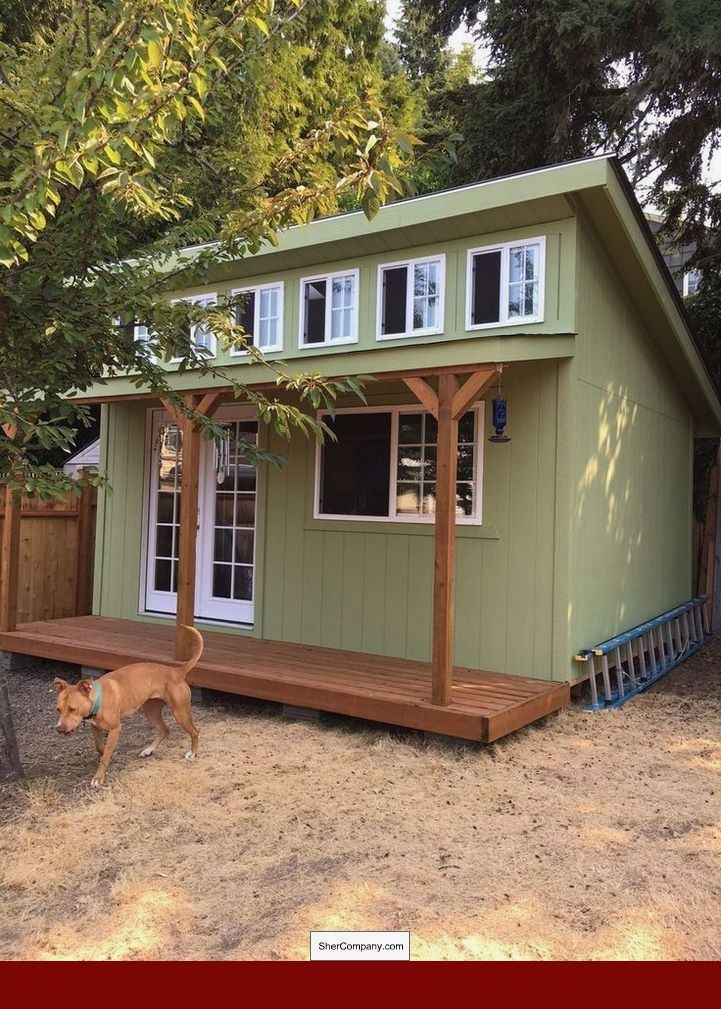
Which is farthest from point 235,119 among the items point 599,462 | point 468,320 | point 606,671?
point 606,671

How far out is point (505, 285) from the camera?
20.7 feet

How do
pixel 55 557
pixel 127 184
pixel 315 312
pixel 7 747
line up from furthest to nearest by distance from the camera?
pixel 55 557 → pixel 315 312 → pixel 7 747 → pixel 127 184

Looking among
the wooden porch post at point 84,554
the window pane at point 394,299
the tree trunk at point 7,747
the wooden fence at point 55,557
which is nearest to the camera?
the tree trunk at point 7,747

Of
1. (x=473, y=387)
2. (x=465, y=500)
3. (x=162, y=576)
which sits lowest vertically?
(x=162, y=576)

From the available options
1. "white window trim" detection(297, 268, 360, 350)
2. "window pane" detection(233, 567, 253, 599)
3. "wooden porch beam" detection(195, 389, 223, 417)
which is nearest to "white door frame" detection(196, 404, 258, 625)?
"window pane" detection(233, 567, 253, 599)

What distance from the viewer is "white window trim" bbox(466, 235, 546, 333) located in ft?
20.0

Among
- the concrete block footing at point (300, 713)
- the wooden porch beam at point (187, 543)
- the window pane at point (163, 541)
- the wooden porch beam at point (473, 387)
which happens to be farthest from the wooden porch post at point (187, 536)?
the wooden porch beam at point (473, 387)

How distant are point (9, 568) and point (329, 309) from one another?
3.89m

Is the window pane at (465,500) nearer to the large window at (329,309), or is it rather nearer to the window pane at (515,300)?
the window pane at (515,300)

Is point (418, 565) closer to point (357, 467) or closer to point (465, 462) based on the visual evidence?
point (465, 462)

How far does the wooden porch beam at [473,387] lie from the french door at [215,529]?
9.83ft

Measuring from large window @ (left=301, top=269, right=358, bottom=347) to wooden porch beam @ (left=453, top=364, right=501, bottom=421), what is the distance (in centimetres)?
223

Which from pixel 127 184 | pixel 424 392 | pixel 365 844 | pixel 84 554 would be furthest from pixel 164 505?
pixel 127 184

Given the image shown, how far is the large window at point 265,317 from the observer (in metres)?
7.66
